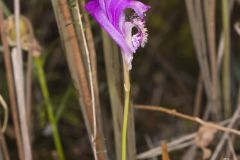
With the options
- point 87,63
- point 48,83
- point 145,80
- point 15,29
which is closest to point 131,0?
point 87,63

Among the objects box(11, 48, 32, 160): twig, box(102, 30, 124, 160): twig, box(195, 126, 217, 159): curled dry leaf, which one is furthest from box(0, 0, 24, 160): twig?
box(195, 126, 217, 159): curled dry leaf

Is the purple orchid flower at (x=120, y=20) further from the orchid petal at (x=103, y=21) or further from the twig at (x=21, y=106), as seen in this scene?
the twig at (x=21, y=106)

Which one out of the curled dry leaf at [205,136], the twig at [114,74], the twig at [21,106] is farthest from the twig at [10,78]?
the curled dry leaf at [205,136]

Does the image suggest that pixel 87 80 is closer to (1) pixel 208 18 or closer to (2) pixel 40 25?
(1) pixel 208 18

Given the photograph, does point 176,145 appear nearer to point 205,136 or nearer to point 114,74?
point 205,136

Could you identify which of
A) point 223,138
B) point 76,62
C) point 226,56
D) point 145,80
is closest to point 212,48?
point 226,56

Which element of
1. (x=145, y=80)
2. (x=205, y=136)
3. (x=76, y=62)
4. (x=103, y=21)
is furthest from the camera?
(x=145, y=80)
